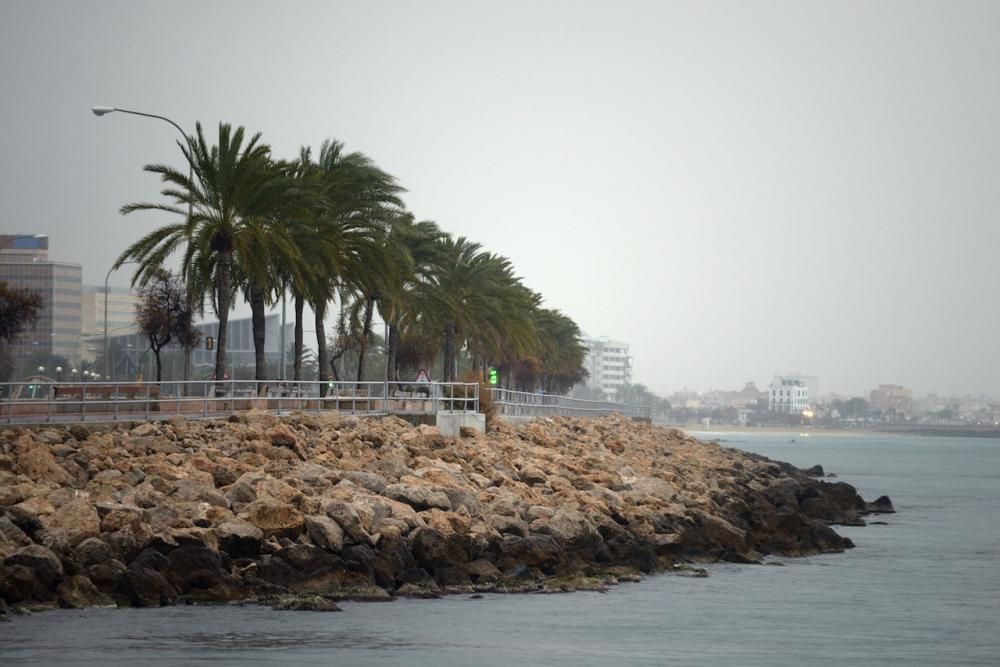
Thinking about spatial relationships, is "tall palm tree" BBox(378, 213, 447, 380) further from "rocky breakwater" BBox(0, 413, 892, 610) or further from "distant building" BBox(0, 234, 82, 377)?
"distant building" BBox(0, 234, 82, 377)

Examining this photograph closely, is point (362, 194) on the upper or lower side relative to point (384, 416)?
upper

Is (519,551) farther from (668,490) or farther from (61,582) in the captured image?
(668,490)

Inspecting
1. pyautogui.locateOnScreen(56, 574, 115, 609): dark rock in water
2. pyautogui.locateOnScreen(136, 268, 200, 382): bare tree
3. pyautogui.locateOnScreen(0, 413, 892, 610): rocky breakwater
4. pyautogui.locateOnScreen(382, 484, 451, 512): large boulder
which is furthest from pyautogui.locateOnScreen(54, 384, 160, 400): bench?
pyautogui.locateOnScreen(136, 268, 200, 382): bare tree

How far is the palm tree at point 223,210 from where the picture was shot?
124 ft

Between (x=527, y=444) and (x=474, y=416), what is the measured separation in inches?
81.4

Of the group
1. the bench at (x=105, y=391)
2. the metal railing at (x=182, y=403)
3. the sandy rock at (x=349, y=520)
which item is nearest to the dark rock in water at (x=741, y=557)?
the metal railing at (x=182, y=403)

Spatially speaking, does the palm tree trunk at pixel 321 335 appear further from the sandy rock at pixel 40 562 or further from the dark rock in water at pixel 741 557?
the sandy rock at pixel 40 562

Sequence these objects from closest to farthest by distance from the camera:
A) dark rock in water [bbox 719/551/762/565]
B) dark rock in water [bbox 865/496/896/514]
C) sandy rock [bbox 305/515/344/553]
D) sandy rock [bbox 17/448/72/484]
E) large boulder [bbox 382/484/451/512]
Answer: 1. sandy rock [bbox 305/515/344/553]
2. sandy rock [bbox 17/448/72/484]
3. large boulder [bbox 382/484/451/512]
4. dark rock in water [bbox 719/551/762/565]
5. dark rock in water [bbox 865/496/896/514]

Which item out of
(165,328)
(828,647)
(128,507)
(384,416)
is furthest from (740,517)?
(165,328)

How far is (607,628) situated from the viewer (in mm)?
22109

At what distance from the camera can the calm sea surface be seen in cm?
1906

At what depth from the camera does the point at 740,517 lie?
37.6m

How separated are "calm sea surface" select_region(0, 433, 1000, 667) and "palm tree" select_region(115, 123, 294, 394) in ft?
50.7

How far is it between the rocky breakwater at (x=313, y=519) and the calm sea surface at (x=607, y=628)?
645 millimetres
